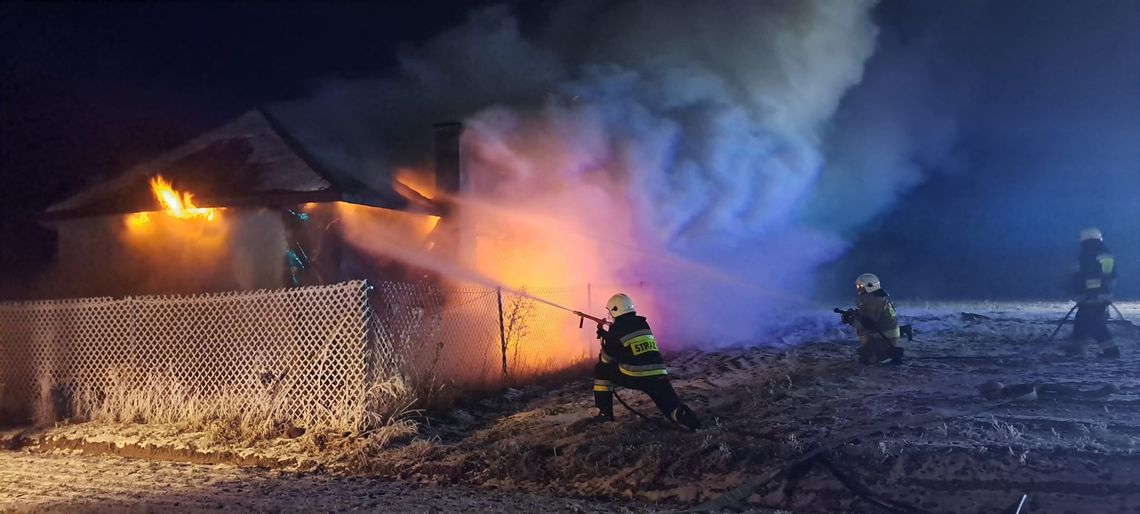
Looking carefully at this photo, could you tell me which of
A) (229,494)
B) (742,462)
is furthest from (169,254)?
(742,462)

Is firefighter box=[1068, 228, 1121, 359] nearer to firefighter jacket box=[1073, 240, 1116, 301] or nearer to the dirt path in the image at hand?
firefighter jacket box=[1073, 240, 1116, 301]

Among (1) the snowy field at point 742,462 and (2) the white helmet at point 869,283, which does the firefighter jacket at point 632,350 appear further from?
(2) the white helmet at point 869,283

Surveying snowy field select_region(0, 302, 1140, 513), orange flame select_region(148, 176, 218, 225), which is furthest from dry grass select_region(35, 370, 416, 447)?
orange flame select_region(148, 176, 218, 225)

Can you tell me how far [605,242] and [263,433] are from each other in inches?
374

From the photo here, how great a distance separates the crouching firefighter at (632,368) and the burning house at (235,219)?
6547mm

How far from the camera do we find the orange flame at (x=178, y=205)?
1241 cm

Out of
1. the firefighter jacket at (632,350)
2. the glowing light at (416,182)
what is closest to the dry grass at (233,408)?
the firefighter jacket at (632,350)

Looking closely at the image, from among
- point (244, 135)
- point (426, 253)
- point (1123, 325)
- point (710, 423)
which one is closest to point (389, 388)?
point (710, 423)

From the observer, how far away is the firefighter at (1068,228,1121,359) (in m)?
10.6

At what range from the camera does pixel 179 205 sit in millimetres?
12445

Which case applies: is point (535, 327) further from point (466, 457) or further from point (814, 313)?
point (814, 313)

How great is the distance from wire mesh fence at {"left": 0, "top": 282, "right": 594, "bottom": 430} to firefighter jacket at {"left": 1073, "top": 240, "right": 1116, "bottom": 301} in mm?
8154

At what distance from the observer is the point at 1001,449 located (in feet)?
17.5

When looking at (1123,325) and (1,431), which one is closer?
(1,431)
